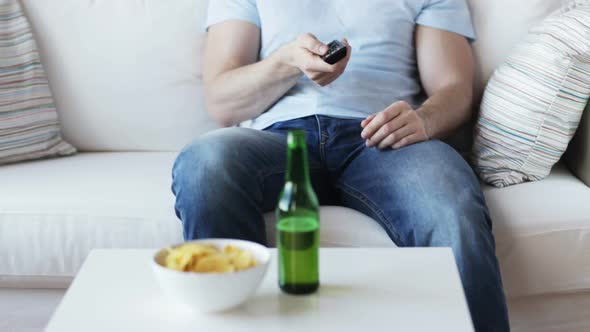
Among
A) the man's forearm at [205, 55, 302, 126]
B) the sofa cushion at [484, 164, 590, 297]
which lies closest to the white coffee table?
the sofa cushion at [484, 164, 590, 297]

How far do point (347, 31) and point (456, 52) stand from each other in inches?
10.1

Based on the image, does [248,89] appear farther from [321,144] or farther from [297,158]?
[297,158]

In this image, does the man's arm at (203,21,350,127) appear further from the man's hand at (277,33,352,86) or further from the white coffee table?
the white coffee table

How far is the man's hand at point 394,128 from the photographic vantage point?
153 cm

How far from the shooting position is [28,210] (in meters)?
1.57

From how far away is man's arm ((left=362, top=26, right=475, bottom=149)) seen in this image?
1.54 m

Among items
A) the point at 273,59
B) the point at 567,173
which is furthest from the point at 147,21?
the point at 567,173

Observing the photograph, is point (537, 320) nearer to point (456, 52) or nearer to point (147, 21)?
point (456, 52)

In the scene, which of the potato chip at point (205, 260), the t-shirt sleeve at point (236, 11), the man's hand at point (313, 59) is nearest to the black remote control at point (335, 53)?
the man's hand at point (313, 59)

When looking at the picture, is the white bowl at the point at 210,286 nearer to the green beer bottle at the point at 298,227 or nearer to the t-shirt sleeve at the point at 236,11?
the green beer bottle at the point at 298,227

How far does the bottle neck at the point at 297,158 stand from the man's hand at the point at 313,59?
0.63 metres

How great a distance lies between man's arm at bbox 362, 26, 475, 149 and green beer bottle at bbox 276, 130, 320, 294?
1.92 ft

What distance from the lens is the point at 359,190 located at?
1.55 meters

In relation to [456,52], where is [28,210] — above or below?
below
